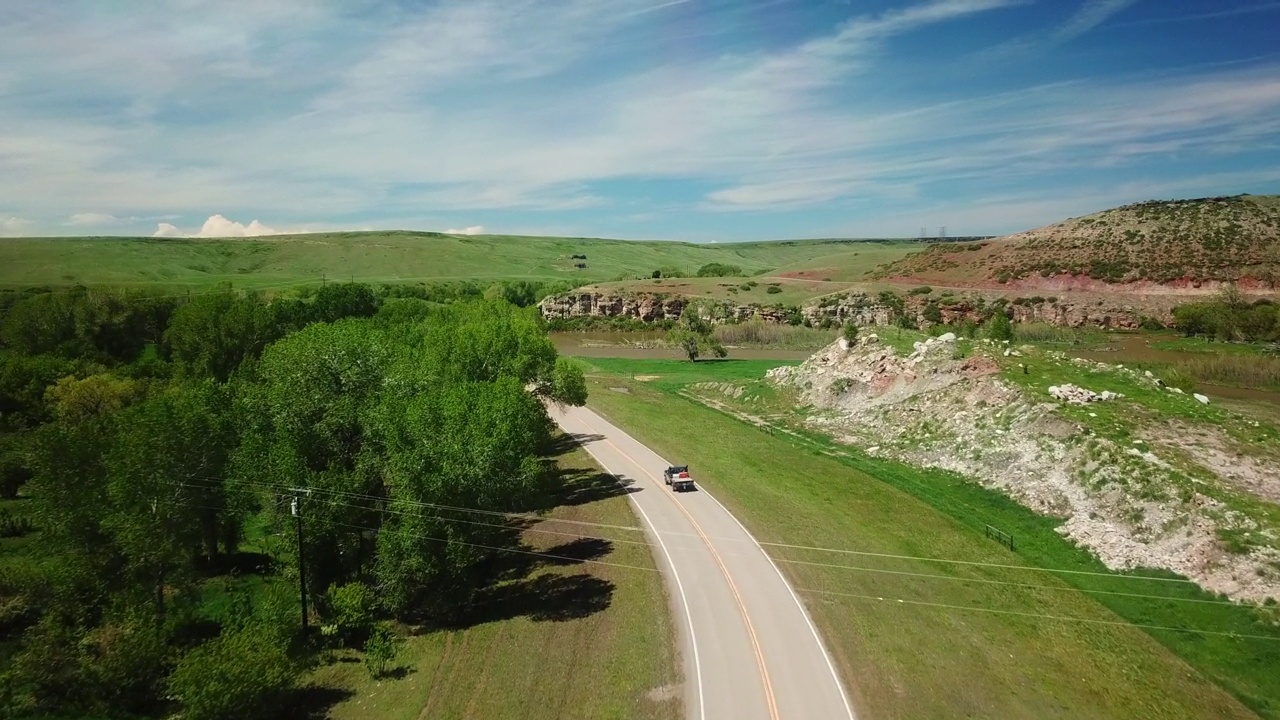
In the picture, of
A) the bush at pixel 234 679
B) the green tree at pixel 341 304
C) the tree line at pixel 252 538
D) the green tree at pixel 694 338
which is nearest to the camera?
the bush at pixel 234 679

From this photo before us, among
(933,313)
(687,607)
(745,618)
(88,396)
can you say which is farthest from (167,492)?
(933,313)

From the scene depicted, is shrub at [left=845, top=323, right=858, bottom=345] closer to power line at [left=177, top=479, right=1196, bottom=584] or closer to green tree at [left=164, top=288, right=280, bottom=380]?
power line at [left=177, top=479, right=1196, bottom=584]

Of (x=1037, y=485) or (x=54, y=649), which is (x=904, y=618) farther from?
(x=54, y=649)

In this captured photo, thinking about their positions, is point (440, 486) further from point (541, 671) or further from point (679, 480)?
point (679, 480)

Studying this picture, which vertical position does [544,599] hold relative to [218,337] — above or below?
below

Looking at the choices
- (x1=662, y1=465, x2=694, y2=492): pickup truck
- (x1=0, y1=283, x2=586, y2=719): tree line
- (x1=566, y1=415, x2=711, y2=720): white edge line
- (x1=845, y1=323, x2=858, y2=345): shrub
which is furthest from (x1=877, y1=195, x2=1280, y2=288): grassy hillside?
(x1=0, y1=283, x2=586, y2=719): tree line

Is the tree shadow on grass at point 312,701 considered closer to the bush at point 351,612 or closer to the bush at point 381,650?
the bush at point 381,650

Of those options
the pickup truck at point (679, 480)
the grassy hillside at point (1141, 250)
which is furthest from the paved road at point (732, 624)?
the grassy hillside at point (1141, 250)
